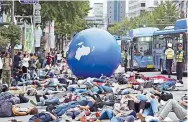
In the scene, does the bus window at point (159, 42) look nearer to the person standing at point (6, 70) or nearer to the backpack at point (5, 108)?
the person standing at point (6, 70)

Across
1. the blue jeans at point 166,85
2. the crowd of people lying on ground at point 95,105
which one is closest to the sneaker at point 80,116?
the crowd of people lying on ground at point 95,105

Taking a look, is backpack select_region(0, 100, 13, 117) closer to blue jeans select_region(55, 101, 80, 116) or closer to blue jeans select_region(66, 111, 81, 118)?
blue jeans select_region(55, 101, 80, 116)

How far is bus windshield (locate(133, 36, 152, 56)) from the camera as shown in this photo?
35588 mm

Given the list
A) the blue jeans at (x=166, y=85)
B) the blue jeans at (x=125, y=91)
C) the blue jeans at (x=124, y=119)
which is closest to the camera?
the blue jeans at (x=124, y=119)

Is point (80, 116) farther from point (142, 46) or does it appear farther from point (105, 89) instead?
point (142, 46)

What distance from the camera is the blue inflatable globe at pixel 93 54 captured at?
71.5ft

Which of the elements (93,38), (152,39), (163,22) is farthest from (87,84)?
(163,22)

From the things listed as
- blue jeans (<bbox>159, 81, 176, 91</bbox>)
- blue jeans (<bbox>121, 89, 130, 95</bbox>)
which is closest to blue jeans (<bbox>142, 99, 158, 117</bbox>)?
blue jeans (<bbox>121, 89, 130, 95</bbox>)

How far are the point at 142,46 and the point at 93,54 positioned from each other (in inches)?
582

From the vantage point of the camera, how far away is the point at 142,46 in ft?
119

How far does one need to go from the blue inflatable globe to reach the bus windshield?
42.6ft

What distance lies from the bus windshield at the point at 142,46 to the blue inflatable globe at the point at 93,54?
13.0 meters

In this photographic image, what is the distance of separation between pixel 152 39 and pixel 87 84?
17634 millimetres

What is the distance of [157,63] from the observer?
108 ft
